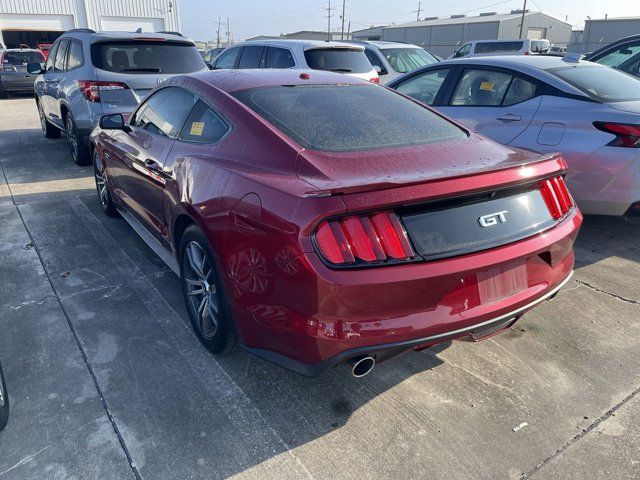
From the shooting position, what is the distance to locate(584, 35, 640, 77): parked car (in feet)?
26.8

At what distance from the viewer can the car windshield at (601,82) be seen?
440cm

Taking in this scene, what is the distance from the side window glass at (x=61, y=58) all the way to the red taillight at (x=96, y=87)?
4.45ft

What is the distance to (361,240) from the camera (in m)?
2.02

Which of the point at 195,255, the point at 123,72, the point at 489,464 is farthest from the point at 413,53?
the point at 489,464

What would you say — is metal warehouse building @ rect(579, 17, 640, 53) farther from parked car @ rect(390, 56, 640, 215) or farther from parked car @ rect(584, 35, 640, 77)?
parked car @ rect(390, 56, 640, 215)

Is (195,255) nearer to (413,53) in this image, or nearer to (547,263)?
(547,263)

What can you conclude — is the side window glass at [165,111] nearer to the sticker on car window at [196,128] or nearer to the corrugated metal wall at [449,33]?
the sticker on car window at [196,128]

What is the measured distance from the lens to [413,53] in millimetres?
11367

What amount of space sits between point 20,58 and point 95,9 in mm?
14878

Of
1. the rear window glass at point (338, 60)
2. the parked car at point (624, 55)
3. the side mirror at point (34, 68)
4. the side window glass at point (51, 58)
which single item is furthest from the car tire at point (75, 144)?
the parked car at point (624, 55)

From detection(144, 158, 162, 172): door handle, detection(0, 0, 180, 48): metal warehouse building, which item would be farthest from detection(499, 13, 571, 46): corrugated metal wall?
detection(144, 158, 162, 172): door handle

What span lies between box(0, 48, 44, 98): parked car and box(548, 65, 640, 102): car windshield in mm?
15756

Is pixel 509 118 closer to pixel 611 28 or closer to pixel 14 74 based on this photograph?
pixel 14 74

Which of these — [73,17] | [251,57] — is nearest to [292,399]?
[251,57]
